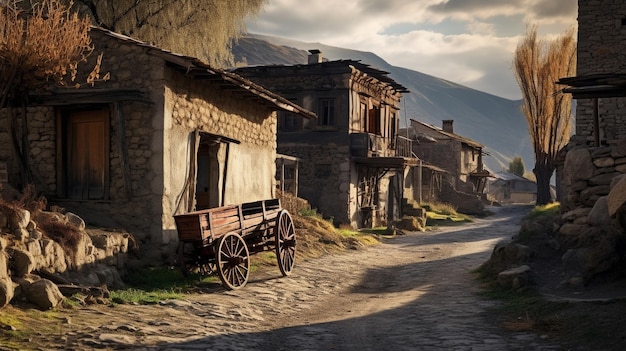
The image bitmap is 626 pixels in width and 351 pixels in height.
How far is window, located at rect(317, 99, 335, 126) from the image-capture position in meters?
23.4

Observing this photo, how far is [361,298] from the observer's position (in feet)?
33.5

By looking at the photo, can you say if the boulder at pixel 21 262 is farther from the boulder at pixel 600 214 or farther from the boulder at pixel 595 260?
the boulder at pixel 600 214

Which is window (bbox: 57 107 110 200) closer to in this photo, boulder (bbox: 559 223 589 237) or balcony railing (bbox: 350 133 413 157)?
boulder (bbox: 559 223 589 237)

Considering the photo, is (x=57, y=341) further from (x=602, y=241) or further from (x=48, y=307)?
(x=602, y=241)

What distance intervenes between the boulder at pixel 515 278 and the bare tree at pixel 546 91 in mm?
19683

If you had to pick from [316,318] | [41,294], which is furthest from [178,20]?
[41,294]

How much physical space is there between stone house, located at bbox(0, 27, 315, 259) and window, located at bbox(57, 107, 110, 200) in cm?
2

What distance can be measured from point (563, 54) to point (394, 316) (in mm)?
22857

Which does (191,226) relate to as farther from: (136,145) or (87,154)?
(87,154)

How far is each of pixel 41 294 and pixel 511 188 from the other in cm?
6464

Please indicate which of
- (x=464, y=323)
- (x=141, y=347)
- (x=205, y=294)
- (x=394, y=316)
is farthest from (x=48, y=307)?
(x=464, y=323)

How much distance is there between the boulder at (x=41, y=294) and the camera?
6.67 metres

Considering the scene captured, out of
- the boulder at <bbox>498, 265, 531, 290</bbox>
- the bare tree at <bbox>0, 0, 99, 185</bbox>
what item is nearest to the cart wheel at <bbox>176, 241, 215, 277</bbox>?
the bare tree at <bbox>0, 0, 99, 185</bbox>

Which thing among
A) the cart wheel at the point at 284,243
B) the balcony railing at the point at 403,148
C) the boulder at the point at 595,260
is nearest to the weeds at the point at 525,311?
the boulder at the point at 595,260
